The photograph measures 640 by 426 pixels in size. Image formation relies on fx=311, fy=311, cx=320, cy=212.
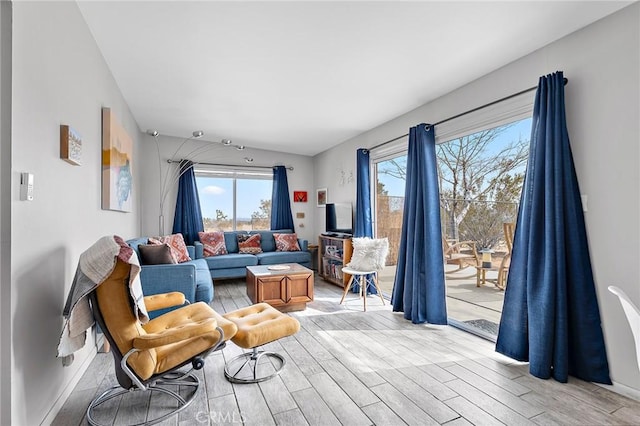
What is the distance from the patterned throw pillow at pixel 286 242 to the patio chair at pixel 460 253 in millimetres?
2993

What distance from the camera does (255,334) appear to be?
210cm

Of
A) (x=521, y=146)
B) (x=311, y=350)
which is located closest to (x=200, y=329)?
(x=311, y=350)

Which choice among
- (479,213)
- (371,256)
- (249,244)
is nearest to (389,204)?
(371,256)

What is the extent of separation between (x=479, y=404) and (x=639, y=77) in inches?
89.1

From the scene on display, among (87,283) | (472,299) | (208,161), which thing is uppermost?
(208,161)

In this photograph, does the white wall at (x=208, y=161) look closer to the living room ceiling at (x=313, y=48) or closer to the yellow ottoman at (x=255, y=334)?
the living room ceiling at (x=313, y=48)

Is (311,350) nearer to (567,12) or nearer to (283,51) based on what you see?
(283,51)

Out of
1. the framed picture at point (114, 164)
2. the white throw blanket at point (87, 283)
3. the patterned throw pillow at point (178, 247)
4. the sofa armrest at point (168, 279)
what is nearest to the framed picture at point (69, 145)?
the white throw blanket at point (87, 283)

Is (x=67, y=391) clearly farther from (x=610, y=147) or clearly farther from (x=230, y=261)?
(x=610, y=147)

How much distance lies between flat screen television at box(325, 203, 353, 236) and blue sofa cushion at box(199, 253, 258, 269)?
1434mm

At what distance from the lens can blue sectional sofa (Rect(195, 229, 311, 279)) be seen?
5.00 metres

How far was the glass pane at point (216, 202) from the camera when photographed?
5.89 metres

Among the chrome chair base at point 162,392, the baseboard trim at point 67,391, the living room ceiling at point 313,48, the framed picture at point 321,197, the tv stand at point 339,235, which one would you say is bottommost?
the chrome chair base at point 162,392

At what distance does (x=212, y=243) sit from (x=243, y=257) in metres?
0.64
